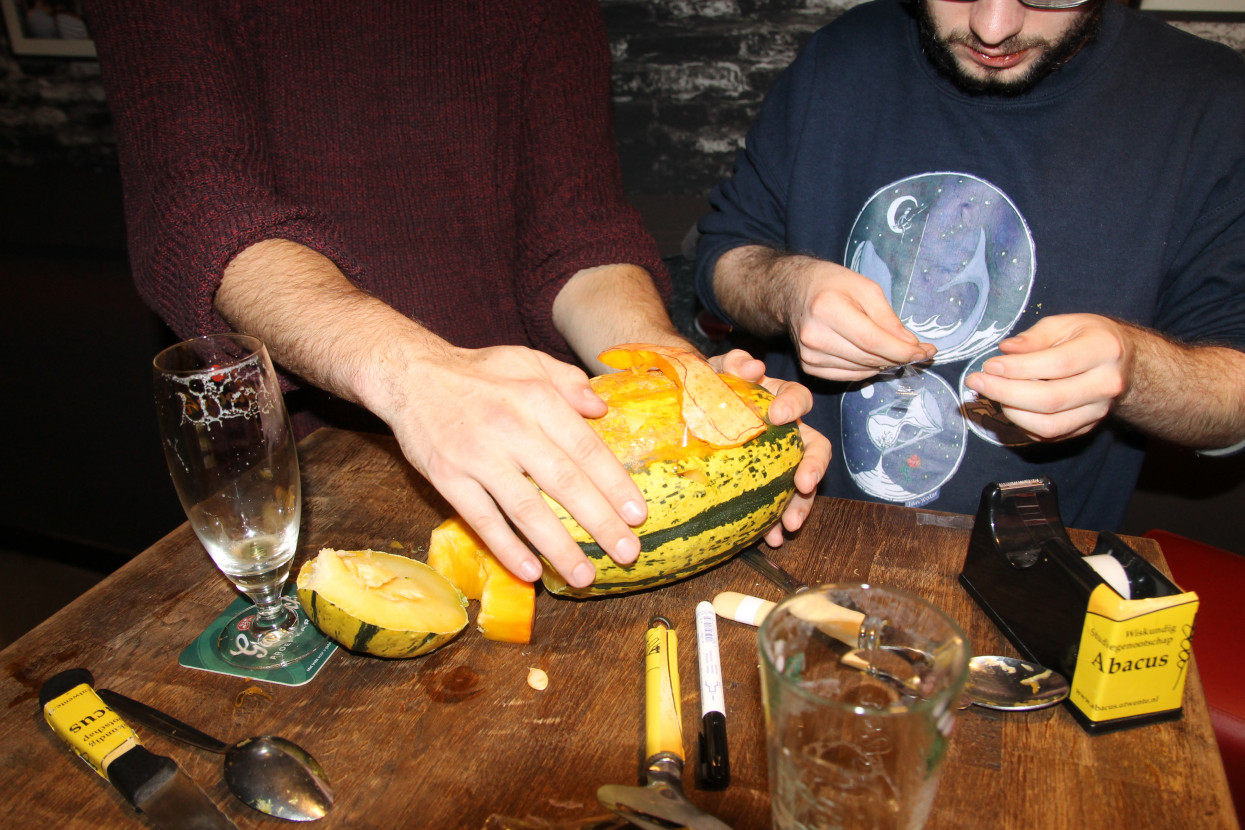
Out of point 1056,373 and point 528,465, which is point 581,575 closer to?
point 528,465

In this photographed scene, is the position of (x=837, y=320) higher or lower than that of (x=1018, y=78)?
lower

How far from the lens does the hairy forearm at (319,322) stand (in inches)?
48.1

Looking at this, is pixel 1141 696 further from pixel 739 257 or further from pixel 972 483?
pixel 739 257

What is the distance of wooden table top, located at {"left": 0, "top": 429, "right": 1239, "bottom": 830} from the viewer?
0.91 metres

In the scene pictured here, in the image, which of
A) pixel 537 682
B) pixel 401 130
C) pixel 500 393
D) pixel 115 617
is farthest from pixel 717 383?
pixel 401 130

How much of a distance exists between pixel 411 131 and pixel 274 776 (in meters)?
1.49

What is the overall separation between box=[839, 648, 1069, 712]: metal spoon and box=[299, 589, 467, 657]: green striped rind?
717 millimetres

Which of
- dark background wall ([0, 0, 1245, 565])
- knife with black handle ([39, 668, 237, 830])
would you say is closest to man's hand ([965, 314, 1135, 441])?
knife with black handle ([39, 668, 237, 830])

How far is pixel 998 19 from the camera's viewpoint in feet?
5.23

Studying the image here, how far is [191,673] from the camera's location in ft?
3.66

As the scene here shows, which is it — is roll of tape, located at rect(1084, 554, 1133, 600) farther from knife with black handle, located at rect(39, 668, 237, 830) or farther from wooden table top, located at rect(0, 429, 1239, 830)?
knife with black handle, located at rect(39, 668, 237, 830)

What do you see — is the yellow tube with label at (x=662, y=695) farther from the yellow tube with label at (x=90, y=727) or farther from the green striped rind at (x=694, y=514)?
the yellow tube with label at (x=90, y=727)

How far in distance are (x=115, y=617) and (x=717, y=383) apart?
1.02 meters

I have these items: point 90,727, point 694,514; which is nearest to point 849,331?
point 694,514
